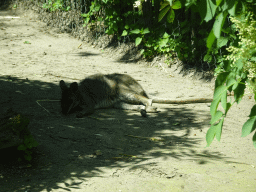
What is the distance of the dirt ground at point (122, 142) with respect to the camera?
270cm

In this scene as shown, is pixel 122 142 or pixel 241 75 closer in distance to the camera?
pixel 241 75

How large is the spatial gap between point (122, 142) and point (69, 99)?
1622 mm

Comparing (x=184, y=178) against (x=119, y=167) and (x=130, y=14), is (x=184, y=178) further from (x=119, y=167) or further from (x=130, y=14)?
(x=130, y=14)

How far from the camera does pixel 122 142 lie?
383cm

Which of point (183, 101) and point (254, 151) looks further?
point (183, 101)

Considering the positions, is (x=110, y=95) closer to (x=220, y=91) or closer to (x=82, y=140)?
(x=82, y=140)

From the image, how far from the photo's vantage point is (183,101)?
5.60 meters

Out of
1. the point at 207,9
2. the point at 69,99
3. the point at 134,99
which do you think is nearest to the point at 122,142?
the point at 69,99

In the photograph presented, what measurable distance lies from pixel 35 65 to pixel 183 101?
401 cm

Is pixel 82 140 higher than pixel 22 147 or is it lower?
lower

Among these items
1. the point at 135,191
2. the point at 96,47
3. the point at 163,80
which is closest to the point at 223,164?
the point at 135,191

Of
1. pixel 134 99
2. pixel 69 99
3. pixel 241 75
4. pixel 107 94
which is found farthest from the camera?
pixel 107 94

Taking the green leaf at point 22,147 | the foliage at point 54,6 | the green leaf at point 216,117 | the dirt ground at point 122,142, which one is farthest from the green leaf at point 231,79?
the foliage at point 54,6

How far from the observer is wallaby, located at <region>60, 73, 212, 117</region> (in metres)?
5.19
